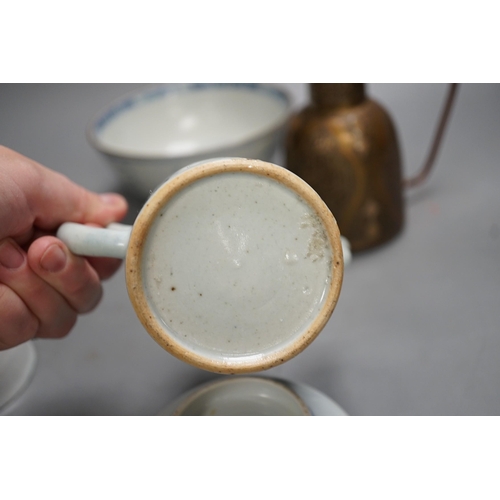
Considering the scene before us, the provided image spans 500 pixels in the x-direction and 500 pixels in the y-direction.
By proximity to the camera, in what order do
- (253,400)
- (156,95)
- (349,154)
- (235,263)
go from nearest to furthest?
(235,263)
(253,400)
(349,154)
(156,95)

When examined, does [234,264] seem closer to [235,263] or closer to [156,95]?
[235,263]

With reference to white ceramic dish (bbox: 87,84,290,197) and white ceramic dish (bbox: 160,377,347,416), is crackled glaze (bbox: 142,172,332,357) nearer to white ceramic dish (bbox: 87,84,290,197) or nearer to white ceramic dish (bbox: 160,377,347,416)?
white ceramic dish (bbox: 160,377,347,416)

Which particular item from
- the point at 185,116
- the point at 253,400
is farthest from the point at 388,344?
the point at 185,116

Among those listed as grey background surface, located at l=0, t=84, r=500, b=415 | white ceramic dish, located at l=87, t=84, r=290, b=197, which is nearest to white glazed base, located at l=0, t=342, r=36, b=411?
grey background surface, located at l=0, t=84, r=500, b=415

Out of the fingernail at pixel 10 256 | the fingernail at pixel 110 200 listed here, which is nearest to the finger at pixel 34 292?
the fingernail at pixel 10 256

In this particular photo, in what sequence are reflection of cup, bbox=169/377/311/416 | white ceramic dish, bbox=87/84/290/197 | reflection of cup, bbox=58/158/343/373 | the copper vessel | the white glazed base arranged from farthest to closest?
white ceramic dish, bbox=87/84/290/197 → the copper vessel → the white glazed base → reflection of cup, bbox=169/377/311/416 → reflection of cup, bbox=58/158/343/373

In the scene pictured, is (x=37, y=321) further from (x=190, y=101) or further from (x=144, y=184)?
(x=190, y=101)

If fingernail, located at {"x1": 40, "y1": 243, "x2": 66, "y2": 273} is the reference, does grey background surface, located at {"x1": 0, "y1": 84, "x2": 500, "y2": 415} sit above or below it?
below

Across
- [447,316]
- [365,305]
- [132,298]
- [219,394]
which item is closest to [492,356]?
[447,316]
